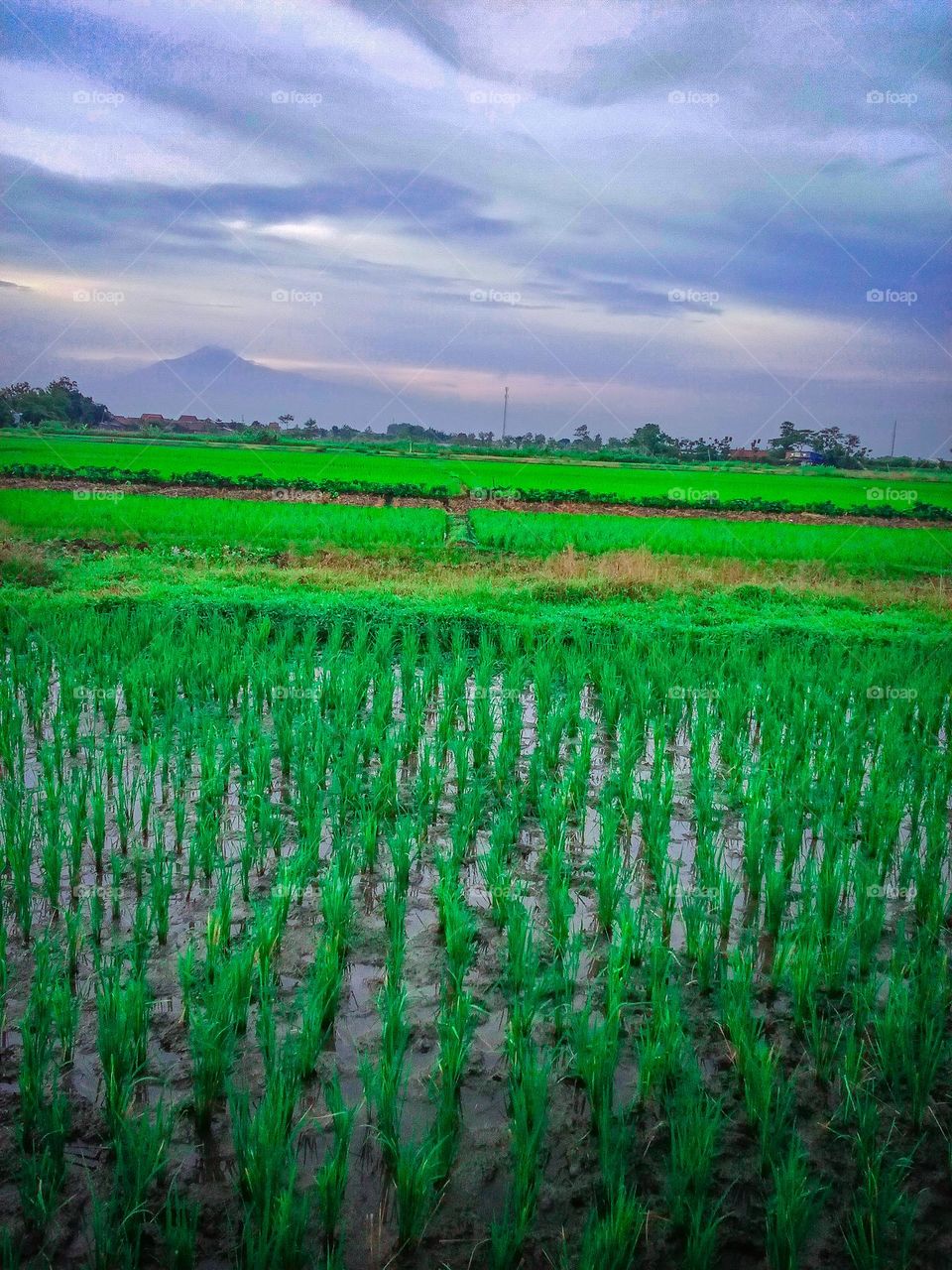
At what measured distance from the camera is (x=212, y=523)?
10.9 meters

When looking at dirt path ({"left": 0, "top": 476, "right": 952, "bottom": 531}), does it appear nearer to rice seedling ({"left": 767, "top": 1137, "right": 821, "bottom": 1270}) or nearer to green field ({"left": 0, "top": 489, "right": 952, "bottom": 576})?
green field ({"left": 0, "top": 489, "right": 952, "bottom": 576})

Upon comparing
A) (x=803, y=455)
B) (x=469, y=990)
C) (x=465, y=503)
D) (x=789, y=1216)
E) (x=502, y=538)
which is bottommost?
(x=469, y=990)

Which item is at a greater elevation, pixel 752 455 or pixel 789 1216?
pixel 752 455

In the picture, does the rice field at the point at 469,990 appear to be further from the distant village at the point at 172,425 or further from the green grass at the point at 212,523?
the distant village at the point at 172,425

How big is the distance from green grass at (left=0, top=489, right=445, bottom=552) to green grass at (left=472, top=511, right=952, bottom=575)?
1.03 metres

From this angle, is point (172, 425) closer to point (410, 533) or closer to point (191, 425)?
point (191, 425)

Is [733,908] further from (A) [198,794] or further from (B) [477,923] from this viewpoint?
(A) [198,794]

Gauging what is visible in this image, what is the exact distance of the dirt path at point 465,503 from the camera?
14531 millimetres

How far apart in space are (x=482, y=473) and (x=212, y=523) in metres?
9.89

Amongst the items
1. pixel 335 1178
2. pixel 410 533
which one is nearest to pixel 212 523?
pixel 410 533

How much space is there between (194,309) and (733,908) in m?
14.9

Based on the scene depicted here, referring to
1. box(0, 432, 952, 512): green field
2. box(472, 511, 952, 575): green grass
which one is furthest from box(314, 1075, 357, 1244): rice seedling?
box(0, 432, 952, 512): green field

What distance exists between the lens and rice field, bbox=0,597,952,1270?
160 centimetres

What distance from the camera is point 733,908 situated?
2902 mm
